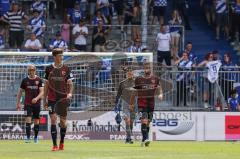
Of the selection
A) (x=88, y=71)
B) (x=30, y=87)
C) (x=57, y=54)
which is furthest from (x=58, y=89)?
(x=88, y=71)

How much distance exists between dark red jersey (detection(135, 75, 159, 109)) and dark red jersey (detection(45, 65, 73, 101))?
4678 mm

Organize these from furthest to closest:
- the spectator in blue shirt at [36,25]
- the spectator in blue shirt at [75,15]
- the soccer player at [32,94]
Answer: the spectator in blue shirt at [75,15], the spectator in blue shirt at [36,25], the soccer player at [32,94]

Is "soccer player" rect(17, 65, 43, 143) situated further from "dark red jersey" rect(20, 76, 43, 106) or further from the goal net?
the goal net

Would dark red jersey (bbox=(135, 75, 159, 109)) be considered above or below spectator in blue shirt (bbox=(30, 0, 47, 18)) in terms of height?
below

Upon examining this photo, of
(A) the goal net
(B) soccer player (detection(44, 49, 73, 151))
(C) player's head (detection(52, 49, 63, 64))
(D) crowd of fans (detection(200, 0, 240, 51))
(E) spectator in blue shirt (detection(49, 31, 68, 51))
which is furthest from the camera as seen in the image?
(D) crowd of fans (detection(200, 0, 240, 51))

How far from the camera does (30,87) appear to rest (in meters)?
27.2

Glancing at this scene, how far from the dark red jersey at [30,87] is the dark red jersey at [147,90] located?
328 centimetres

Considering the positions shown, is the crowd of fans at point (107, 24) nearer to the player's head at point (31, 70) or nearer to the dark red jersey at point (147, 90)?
the dark red jersey at point (147, 90)

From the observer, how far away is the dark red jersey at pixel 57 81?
70.0 feet

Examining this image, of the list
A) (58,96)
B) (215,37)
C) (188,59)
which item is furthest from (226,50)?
(58,96)

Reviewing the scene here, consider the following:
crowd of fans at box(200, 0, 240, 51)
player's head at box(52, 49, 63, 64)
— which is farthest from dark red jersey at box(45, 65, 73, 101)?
crowd of fans at box(200, 0, 240, 51)

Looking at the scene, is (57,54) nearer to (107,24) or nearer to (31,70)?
(31,70)

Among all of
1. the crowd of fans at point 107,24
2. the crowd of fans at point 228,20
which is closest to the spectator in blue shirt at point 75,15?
the crowd of fans at point 107,24

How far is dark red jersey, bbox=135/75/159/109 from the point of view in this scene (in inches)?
1013
